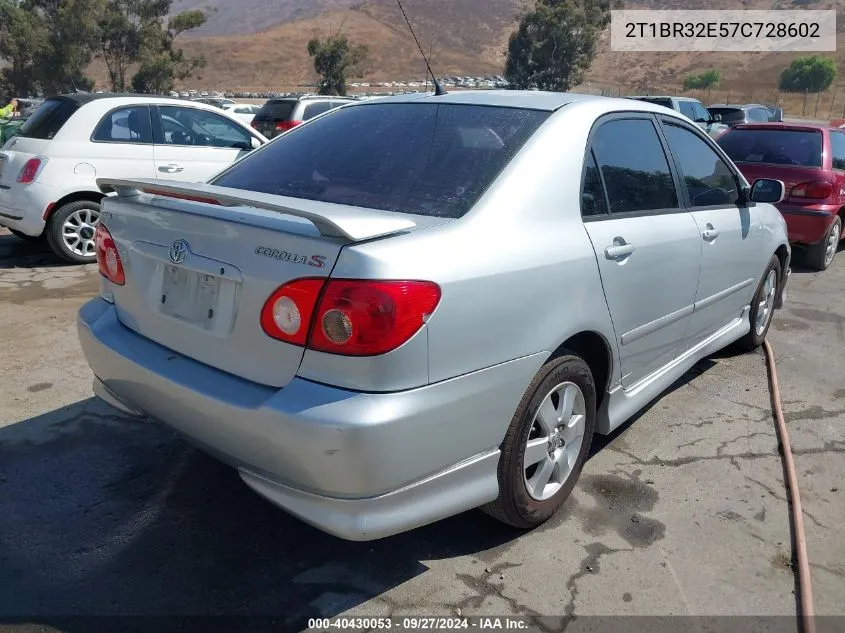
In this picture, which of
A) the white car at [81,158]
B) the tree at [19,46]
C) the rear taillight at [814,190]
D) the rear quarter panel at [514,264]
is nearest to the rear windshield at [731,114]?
the rear taillight at [814,190]

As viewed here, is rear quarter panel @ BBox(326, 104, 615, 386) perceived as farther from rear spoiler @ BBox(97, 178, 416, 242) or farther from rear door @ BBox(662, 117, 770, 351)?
rear door @ BBox(662, 117, 770, 351)

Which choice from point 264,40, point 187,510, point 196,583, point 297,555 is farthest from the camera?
point 264,40

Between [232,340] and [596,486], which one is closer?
[232,340]

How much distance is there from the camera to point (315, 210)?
2.19 meters

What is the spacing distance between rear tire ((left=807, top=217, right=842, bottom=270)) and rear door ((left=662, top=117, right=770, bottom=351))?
3.62 m

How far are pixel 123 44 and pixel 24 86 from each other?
241 inches

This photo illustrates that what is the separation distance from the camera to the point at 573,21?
1987 inches

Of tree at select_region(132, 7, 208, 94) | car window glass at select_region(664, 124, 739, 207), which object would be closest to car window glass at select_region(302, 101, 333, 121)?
car window glass at select_region(664, 124, 739, 207)

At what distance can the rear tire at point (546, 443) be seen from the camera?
2.54 meters

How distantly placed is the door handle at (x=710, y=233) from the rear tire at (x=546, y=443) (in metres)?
1.25

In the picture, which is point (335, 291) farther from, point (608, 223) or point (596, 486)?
point (596, 486)

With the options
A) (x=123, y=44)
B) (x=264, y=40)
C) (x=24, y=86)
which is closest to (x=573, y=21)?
(x=123, y=44)

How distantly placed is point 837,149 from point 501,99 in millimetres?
6121

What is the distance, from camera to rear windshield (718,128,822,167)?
24.4ft
